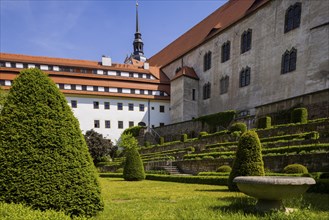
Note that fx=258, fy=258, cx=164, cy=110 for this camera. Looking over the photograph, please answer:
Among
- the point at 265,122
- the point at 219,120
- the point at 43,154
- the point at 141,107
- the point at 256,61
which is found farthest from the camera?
the point at 141,107

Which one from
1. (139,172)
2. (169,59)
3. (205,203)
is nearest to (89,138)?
(139,172)

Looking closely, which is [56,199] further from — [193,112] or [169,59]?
[169,59]

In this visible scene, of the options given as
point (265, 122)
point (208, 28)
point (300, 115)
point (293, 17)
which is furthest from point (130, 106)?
point (300, 115)

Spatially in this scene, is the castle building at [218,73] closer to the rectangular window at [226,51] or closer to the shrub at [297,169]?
the rectangular window at [226,51]

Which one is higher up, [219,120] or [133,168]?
[219,120]

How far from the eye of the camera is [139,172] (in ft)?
64.0

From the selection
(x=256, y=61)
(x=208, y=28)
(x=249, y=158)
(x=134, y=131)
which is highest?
(x=208, y=28)

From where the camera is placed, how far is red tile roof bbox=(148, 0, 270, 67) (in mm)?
38338

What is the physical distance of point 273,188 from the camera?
243 inches

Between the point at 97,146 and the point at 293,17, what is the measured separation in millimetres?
30340

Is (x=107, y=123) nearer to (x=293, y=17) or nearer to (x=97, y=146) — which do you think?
(x=97, y=146)

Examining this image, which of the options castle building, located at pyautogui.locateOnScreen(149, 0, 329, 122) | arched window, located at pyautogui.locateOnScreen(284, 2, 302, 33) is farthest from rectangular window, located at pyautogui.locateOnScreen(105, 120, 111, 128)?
arched window, located at pyautogui.locateOnScreen(284, 2, 302, 33)

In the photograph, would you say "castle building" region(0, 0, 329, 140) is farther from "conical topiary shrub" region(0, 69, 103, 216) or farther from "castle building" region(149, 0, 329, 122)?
"conical topiary shrub" region(0, 69, 103, 216)

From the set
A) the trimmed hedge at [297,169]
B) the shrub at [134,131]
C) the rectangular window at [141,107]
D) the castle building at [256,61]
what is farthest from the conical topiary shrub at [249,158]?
the rectangular window at [141,107]
